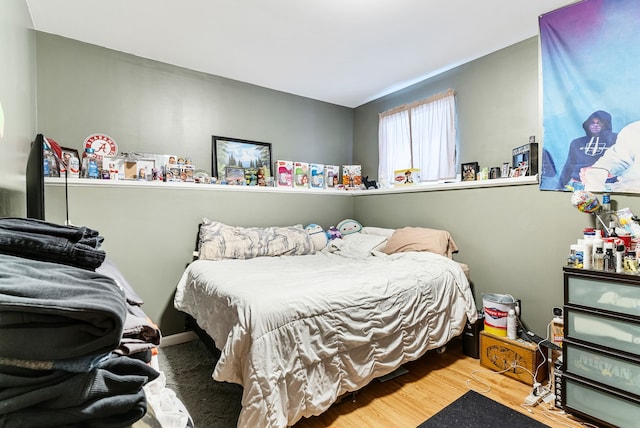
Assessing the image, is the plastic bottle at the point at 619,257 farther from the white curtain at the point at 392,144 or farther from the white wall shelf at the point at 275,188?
the white curtain at the point at 392,144

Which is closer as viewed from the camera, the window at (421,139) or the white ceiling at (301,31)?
the white ceiling at (301,31)

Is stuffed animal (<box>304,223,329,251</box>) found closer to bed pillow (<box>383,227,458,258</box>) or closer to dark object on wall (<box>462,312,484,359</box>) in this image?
bed pillow (<box>383,227,458,258</box>)

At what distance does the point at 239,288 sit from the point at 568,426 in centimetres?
197

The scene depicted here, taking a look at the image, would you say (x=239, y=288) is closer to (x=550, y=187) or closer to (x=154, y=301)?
(x=154, y=301)

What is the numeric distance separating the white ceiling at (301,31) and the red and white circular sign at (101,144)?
788 mm

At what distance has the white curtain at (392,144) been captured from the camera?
3.49 m

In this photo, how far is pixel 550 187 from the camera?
2.21 meters

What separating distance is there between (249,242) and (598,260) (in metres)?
2.48

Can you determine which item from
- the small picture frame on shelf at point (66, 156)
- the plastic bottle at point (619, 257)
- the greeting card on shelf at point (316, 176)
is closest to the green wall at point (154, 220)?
the small picture frame on shelf at point (66, 156)

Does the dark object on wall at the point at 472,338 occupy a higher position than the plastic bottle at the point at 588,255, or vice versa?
the plastic bottle at the point at 588,255

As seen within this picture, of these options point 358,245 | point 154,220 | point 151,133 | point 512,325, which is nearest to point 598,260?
point 512,325

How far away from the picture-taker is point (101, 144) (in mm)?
2600

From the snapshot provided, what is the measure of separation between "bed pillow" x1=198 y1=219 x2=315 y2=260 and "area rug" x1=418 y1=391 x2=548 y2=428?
176 centimetres

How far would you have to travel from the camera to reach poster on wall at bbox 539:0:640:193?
184 cm
